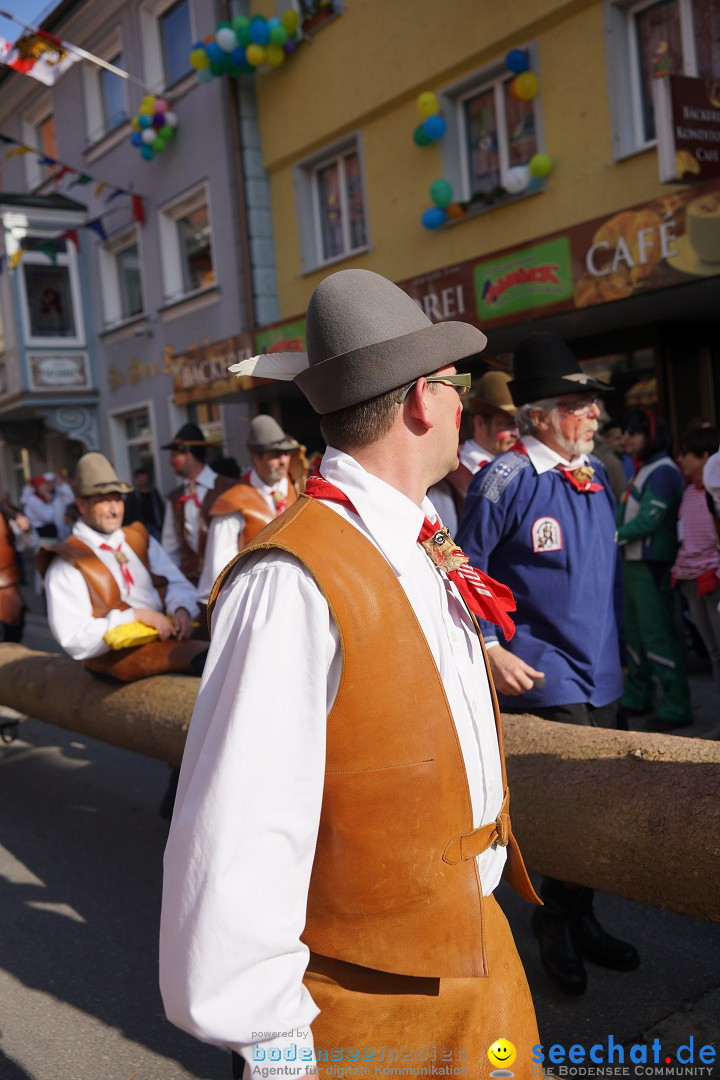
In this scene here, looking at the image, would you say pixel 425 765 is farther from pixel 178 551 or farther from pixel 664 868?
pixel 178 551

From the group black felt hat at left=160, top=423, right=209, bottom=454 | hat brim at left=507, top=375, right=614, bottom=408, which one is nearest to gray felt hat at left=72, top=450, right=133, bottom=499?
hat brim at left=507, top=375, right=614, bottom=408

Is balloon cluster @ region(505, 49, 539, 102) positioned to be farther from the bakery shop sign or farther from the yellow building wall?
the bakery shop sign

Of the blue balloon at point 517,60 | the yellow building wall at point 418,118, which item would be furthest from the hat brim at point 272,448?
the blue balloon at point 517,60

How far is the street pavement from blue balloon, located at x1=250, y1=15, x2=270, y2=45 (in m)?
10.8

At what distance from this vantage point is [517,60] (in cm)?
979

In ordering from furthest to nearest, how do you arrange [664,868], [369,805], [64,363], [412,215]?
[64,363]
[412,215]
[664,868]
[369,805]

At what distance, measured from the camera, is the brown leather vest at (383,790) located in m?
1.47

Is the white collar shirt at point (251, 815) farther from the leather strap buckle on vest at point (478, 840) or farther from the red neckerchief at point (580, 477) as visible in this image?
the red neckerchief at point (580, 477)

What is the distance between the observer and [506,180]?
10055mm

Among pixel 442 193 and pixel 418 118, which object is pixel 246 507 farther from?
pixel 418 118

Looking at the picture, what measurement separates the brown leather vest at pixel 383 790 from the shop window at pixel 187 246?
46.9 ft

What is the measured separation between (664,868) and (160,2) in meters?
16.3

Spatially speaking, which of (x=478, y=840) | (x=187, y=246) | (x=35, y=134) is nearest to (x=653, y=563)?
(x=478, y=840)

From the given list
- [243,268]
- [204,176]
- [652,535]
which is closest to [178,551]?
[652,535]
